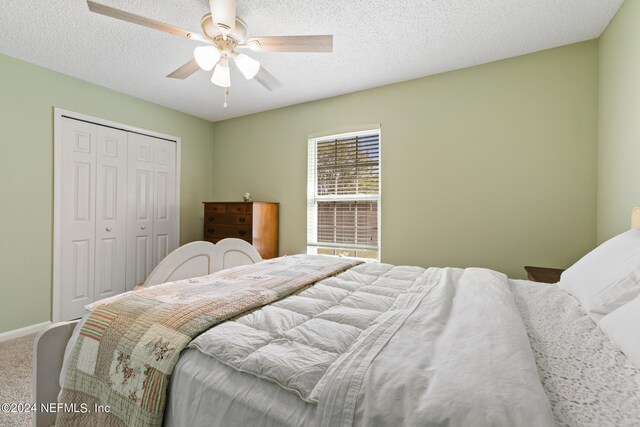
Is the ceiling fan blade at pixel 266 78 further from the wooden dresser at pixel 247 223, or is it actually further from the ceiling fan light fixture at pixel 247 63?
the wooden dresser at pixel 247 223

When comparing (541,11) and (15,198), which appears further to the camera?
(15,198)

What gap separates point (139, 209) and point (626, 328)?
413 cm

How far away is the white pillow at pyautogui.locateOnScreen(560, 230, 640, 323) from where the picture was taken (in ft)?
3.23

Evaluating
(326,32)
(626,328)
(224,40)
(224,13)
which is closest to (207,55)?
(224,40)

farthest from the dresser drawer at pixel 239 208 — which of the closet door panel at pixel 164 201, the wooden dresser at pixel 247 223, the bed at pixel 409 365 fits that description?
the bed at pixel 409 365

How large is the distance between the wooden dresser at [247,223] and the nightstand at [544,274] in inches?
104

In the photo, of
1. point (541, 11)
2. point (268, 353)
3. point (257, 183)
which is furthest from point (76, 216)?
point (541, 11)

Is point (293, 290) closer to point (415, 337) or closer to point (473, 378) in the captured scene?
point (415, 337)

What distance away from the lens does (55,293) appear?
9.22 ft

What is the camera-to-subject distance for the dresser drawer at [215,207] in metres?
3.62

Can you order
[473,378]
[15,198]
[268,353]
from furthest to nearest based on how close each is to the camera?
[15,198], [268,353], [473,378]

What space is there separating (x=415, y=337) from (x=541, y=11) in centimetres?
239

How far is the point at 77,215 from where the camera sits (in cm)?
298

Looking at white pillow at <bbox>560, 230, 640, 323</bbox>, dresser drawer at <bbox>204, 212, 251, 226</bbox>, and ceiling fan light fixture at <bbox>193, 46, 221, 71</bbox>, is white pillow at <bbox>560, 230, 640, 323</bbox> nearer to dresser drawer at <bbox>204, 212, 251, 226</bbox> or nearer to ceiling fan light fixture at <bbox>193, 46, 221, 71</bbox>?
ceiling fan light fixture at <bbox>193, 46, 221, 71</bbox>
